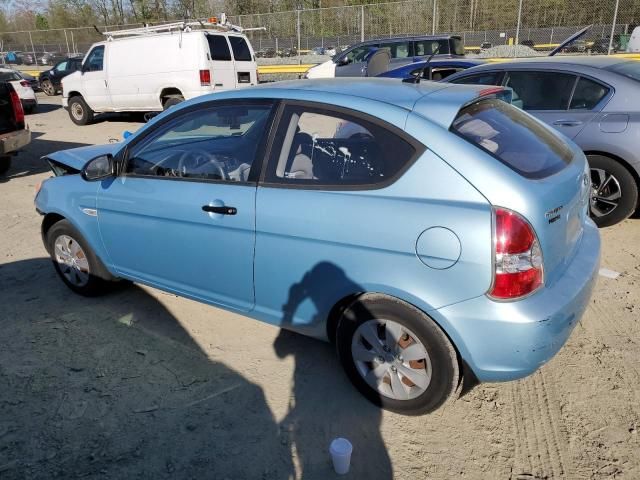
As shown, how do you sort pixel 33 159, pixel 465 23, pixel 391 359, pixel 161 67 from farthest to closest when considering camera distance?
pixel 465 23 → pixel 161 67 → pixel 33 159 → pixel 391 359

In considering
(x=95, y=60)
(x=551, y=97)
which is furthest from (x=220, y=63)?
(x=551, y=97)

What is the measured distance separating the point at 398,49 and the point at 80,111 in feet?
29.1

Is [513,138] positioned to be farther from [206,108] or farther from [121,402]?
[121,402]

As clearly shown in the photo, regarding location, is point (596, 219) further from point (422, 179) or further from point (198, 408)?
point (198, 408)

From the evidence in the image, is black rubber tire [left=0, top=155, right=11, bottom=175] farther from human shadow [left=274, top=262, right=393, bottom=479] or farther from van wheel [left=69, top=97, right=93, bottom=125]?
human shadow [left=274, top=262, right=393, bottom=479]

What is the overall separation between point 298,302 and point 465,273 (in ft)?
3.26

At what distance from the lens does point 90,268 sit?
3951mm

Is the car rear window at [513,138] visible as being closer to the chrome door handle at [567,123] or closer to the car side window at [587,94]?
the chrome door handle at [567,123]

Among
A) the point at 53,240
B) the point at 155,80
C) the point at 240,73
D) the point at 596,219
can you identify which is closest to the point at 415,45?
the point at 240,73

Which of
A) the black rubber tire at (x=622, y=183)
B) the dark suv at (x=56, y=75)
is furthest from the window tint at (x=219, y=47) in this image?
the dark suv at (x=56, y=75)

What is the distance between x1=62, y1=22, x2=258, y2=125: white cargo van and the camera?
11367 millimetres

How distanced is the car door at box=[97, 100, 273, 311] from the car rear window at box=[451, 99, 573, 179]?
3.71 feet

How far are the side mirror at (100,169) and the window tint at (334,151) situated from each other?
A: 1.35 m

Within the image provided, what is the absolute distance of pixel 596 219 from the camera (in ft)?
17.0
